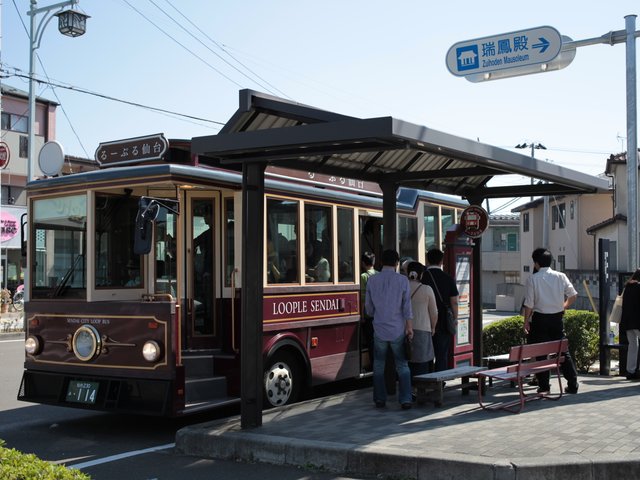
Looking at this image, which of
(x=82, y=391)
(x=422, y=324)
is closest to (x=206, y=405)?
(x=82, y=391)

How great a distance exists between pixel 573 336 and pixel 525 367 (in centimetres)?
428

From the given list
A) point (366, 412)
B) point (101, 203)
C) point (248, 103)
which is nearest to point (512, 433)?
point (366, 412)

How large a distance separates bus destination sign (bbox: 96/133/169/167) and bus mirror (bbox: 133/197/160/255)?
85 centimetres

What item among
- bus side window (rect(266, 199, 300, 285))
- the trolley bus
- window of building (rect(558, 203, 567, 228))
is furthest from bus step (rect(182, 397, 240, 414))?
window of building (rect(558, 203, 567, 228))

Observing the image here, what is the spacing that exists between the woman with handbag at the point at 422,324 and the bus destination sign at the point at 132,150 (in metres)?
3.30

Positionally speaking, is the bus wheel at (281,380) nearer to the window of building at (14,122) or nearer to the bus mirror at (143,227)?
the bus mirror at (143,227)

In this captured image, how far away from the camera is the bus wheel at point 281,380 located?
8914mm

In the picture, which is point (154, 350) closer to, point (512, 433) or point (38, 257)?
point (38, 257)

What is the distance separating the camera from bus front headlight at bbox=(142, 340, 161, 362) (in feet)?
26.0

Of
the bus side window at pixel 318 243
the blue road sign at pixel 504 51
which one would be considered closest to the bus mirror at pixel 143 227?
the bus side window at pixel 318 243

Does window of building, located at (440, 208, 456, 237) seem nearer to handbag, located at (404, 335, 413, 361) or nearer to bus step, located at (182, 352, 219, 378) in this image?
handbag, located at (404, 335, 413, 361)

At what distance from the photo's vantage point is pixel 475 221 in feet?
34.4

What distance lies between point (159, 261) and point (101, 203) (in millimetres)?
939

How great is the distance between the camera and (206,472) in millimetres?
6680
